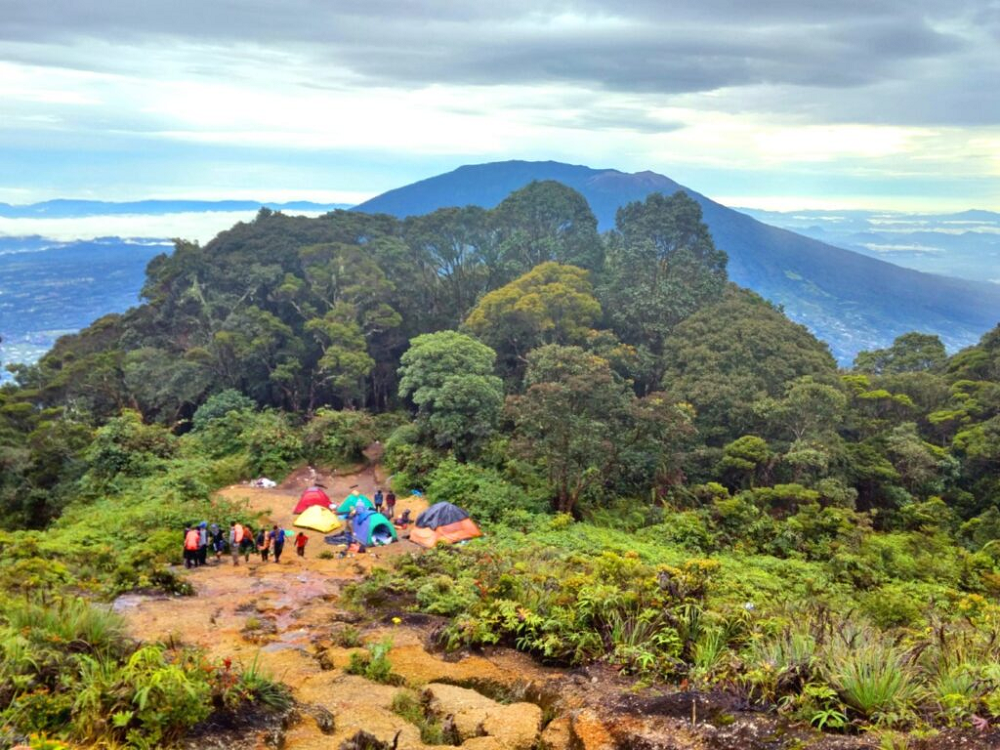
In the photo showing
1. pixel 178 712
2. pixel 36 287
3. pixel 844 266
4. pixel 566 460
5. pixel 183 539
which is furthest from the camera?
pixel 844 266

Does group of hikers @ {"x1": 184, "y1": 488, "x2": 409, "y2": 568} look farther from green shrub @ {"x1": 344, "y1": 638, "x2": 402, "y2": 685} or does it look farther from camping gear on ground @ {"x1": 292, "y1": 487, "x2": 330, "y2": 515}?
green shrub @ {"x1": 344, "y1": 638, "x2": 402, "y2": 685}

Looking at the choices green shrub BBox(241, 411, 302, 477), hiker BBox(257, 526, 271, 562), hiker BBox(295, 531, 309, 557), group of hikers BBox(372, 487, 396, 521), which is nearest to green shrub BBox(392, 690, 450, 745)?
hiker BBox(257, 526, 271, 562)

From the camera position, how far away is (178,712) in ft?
16.3

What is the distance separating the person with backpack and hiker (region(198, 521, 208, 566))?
0.22ft

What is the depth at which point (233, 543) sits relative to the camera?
553 inches

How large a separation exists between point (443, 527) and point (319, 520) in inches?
124

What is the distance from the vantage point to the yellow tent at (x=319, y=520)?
1652 centimetres

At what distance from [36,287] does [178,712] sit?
16413 centimetres

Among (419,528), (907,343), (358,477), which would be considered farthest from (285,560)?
(907,343)

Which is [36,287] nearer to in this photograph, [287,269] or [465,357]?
[287,269]

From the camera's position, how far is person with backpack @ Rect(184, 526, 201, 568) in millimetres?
13266

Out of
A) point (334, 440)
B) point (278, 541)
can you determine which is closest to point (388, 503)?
point (278, 541)

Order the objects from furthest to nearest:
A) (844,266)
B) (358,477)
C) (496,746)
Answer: (844,266) → (358,477) → (496,746)

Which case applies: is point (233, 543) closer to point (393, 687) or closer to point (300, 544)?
point (300, 544)
